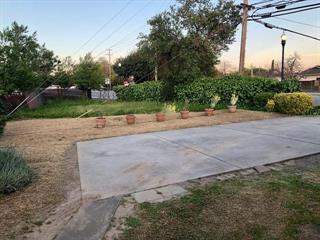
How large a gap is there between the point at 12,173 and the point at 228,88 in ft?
40.1

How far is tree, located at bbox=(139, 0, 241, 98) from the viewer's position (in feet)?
70.8

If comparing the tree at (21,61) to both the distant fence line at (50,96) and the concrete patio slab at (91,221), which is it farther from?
the concrete patio slab at (91,221)

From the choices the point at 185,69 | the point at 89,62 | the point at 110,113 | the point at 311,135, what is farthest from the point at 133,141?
the point at 89,62

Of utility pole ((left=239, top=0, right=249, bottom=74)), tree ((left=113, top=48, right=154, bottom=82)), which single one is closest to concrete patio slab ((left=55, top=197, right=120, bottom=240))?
utility pole ((left=239, top=0, right=249, bottom=74))

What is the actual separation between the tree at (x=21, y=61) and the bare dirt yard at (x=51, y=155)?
5940 millimetres

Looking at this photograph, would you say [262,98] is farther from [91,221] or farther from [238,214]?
[91,221]

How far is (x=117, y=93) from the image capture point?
2961 centimetres

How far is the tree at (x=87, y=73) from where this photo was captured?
27.6 metres

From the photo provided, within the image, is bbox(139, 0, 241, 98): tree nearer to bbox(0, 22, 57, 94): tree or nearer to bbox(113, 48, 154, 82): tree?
bbox(0, 22, 57, 94): tree

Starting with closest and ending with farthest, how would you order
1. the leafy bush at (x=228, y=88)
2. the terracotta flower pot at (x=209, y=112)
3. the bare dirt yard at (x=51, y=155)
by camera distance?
the bare dirt yard at (x=51, y=155) < the terracotta flower pot at (x=209, y=112) < the leafy bush at (x=228, y=88)

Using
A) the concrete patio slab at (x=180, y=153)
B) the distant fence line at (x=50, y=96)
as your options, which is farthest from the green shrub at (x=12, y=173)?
the distant fence line at (x=50, y=96)

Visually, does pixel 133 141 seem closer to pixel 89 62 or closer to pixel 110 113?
pixel 110 113

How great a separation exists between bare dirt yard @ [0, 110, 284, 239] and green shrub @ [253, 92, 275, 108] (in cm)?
150

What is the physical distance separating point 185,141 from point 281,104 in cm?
630
